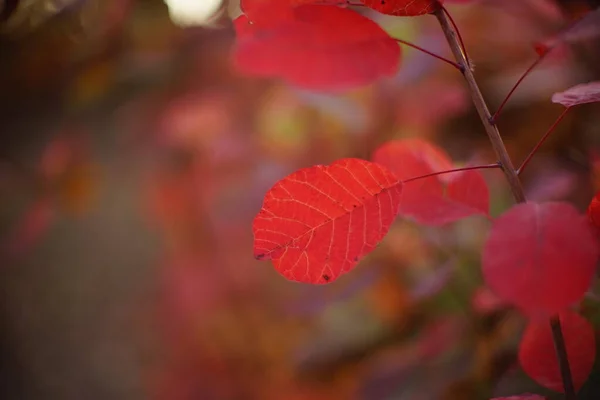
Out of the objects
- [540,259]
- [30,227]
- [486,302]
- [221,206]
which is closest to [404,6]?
[540,259]

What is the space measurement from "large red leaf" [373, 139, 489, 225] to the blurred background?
30cm

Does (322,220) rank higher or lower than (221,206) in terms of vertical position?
higher

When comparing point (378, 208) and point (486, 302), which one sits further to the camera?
point (486, 302)

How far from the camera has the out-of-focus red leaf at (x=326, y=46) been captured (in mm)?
353

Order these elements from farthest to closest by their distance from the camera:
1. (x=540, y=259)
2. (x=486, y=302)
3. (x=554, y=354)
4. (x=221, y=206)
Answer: (x=221, y=206) < (x=486, y=302) < (x=554, y=354) < (x=540, y=259)

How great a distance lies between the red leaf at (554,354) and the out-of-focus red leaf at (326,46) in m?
0.25

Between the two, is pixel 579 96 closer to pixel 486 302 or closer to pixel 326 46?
pixel 326 46

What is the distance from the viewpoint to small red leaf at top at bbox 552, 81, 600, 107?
0.30m

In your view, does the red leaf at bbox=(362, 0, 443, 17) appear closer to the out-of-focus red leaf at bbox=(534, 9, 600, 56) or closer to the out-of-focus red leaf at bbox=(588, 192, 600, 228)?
the out-of-focus red leaf at bbox=(534, 9, 600, 56)

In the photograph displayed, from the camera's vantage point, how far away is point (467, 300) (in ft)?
2.69

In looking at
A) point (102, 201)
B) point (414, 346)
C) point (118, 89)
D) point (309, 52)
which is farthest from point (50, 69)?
point (102, 201)

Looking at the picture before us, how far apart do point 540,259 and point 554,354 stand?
159 mm

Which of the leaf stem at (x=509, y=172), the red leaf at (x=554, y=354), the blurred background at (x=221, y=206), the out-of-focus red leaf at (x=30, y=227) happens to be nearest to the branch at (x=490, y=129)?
the leaf stem at (x=509, y=172)

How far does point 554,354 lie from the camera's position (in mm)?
372
